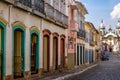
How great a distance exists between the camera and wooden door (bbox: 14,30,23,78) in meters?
17.8

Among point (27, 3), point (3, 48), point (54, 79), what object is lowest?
point (54, 79)

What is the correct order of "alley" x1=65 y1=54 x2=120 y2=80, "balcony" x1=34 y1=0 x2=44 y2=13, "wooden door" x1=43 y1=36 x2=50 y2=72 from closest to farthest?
"balcony" x1=34 y1=0 x2=44 y2=13, "alley" x1=65 y1=54 x2=120 y2=80, "wooden door" x1=43 y1=36 x2=50 y2=72

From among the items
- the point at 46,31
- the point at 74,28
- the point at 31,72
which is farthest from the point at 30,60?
the point at 74,28

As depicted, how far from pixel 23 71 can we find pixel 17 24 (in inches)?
103

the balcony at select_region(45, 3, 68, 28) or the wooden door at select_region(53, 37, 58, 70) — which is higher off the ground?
the balcony at select_region(45, 3, 68, 28)

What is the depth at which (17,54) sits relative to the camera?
18.1 meters

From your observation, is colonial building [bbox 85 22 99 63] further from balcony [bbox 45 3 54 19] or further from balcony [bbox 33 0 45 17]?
balcony [bbox 33 0 45 17]

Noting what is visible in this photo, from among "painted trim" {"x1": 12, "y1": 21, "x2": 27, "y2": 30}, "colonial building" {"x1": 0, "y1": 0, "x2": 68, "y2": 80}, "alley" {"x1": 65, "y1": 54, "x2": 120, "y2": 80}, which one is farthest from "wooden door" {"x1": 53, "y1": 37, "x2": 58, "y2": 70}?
"painted trim" {"x1": 12, "y1": 21, "x2": 27, "y2": 30}

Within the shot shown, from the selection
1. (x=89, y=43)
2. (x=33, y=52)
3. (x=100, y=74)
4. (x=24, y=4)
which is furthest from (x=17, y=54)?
(x=89, y=43)

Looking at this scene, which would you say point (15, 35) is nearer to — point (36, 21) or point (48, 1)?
point (36, 21)

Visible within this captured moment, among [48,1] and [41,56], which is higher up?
[48,1]

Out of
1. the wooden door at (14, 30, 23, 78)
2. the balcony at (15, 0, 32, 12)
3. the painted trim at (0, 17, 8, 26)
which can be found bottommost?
the wooden door at (14, 30, 23, 78)

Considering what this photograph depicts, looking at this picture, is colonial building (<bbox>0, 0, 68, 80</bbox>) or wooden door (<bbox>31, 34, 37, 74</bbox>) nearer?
colonial building (<bbox>0, 0, 68, 80</bbox>)

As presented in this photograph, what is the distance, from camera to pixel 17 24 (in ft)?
56.1
